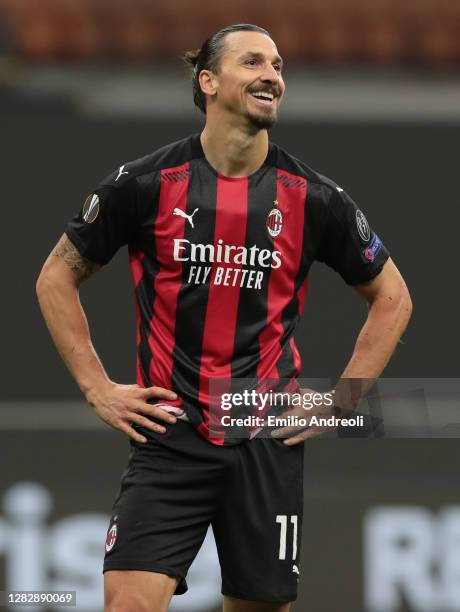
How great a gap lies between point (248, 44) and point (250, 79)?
119mm

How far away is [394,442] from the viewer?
19.0 ft

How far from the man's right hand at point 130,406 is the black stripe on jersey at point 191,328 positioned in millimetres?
49

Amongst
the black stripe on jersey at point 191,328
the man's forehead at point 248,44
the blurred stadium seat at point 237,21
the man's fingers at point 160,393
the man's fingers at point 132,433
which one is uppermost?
the blurred stadium seat at point 237,21

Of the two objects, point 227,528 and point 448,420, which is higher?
point 448,420

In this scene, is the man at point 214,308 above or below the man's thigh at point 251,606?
above

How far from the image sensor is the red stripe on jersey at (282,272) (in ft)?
12.6

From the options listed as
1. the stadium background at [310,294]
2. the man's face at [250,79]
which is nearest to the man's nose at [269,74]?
the man's face at [250,79]

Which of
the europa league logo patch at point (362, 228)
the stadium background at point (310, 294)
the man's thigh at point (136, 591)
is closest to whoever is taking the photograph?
the man's thigh at point (136, 591)

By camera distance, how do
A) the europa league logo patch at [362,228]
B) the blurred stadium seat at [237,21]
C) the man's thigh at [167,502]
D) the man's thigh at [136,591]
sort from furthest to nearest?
1. the blurred stadium seat at [237,21]
2. the europa league logo patch at [362,228]
3. the man's thigh at [167,502]
4. the man's thigh at [136,591]

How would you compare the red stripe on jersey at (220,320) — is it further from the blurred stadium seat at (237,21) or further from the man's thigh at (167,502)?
the blurred stadium seat at (237,21)

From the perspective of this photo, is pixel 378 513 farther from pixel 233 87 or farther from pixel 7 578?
pixel 233 87

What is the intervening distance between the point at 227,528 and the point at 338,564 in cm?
201

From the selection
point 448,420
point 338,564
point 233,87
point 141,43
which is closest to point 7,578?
point 338,564

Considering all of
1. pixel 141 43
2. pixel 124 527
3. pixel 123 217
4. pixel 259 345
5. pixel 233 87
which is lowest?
pixel 124 527
